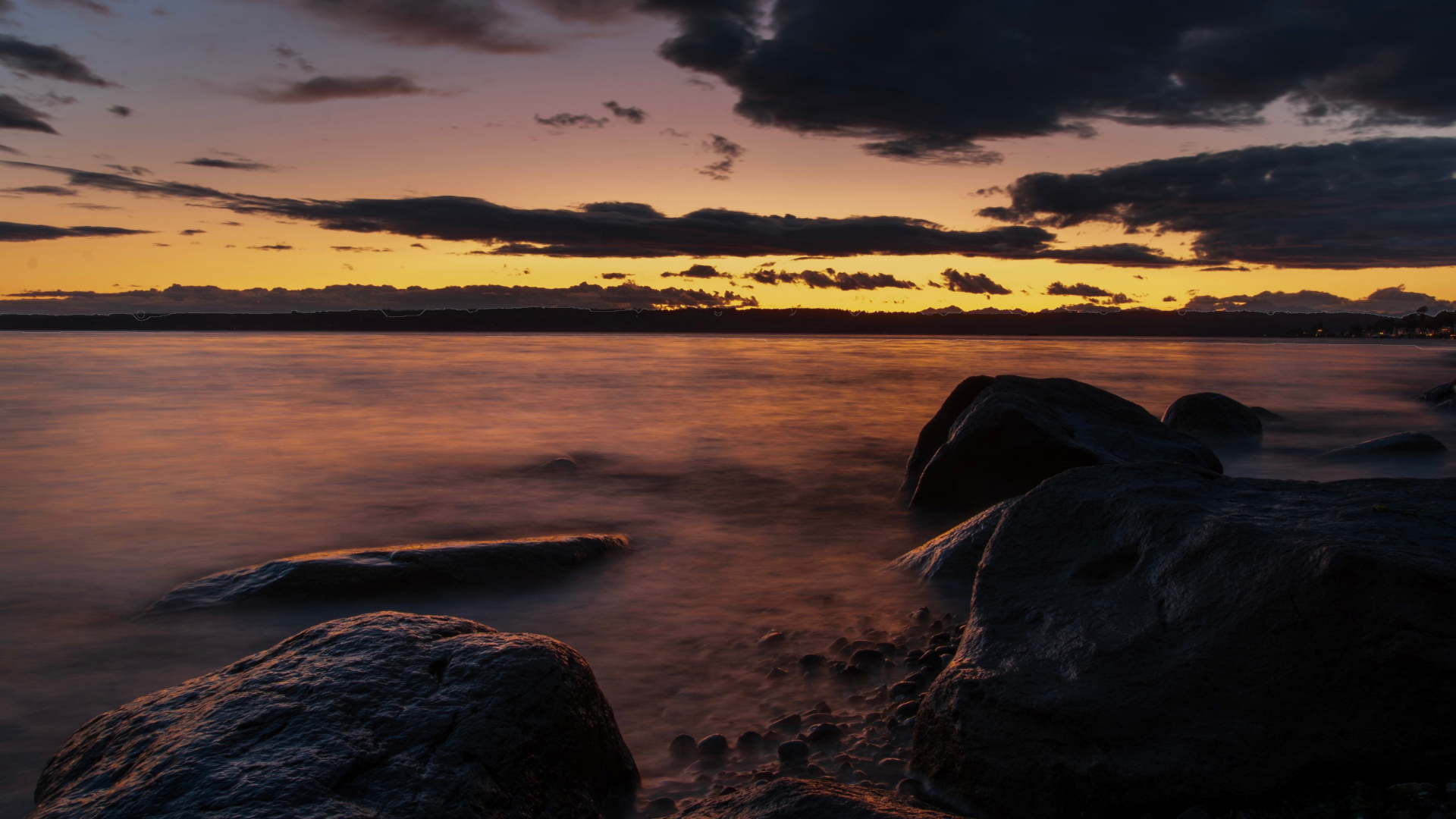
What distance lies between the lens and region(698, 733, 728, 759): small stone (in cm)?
355

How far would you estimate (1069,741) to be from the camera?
2812 millimetres

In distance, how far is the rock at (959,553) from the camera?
550 centimetres

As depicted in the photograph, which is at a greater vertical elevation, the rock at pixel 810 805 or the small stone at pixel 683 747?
the rock at pixel 810 805

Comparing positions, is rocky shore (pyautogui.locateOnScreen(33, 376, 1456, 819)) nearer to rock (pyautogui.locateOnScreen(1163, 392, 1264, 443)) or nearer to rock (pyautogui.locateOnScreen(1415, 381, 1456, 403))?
rock (pyautogui.locateOnScreen(1163, 392, 1264, 443))

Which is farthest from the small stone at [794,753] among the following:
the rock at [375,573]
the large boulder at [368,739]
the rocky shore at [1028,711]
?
the rock at [375,573]

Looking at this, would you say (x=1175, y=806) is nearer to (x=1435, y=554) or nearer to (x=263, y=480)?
(x=1435, y=554)

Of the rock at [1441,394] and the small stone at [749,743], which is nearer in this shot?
the small stone at [749,743]

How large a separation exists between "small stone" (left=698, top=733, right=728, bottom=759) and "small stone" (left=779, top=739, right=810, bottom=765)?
271mm

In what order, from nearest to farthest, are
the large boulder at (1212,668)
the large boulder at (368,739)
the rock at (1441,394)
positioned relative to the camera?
1. the large boulder at (368,739)
2. the large boulder at (1212,668)
3. the rock at (1441,394)

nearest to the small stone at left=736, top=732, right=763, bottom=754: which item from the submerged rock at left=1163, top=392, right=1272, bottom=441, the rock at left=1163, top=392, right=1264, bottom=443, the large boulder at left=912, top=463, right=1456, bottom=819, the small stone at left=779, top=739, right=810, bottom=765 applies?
the small stone at left=779, top=739, right=810, bottom=765

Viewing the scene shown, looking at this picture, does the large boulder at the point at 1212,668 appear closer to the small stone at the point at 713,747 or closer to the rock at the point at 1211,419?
the small stone at the point at 713,747

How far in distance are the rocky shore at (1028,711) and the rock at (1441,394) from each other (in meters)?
23.4

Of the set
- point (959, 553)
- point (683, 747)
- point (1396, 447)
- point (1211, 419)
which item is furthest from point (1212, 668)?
point (1211, 419)

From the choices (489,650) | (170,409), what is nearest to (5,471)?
(170,409)
